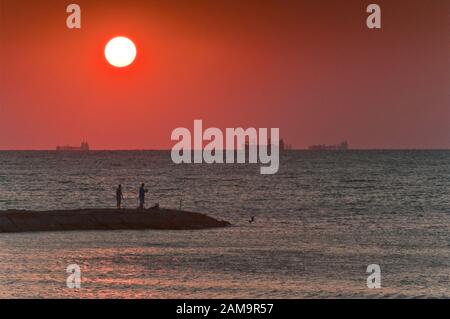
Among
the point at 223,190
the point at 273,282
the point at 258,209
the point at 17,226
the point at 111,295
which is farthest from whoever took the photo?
the point at 223,190

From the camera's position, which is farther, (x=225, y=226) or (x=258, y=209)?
(x=258, y=209)

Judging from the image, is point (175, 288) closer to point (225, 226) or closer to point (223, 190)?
point (225, 226)

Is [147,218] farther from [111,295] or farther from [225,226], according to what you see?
[111,295]

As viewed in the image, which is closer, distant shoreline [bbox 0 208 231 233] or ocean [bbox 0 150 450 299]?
ocean [bbox 0 150 450 299]

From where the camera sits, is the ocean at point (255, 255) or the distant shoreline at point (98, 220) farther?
the distant shoreline at point (98, 220)

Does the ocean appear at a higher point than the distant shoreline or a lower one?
lower

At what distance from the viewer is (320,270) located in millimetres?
40312

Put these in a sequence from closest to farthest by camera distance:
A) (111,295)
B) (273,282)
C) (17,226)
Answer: (111,295), (273,282), (17,226)

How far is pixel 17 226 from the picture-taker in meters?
52.5

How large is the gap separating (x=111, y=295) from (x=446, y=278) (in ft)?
44.3

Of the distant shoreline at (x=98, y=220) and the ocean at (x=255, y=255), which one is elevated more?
the distant shoreline at (x=98, y=220)

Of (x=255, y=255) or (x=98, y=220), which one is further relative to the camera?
(x=98, y=220)
